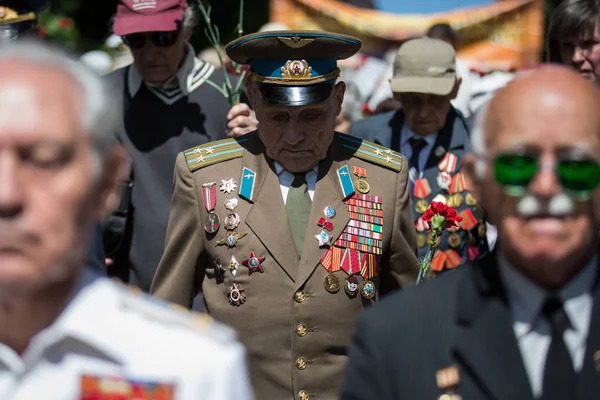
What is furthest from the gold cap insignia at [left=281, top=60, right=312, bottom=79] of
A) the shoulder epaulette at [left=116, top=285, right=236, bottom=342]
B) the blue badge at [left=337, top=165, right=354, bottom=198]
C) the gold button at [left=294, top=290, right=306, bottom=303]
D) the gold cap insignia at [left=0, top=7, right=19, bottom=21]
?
the shoulder epaulette at [left=116, top=285, right=236, bottom=342]

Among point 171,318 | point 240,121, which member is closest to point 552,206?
point 171,318

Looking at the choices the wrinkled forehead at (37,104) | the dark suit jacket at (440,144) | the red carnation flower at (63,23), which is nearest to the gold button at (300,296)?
the dark suit jacket at (440,144)

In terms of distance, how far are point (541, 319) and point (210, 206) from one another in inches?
79.7

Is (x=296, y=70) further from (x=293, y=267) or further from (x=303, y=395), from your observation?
(x=303, y=395)

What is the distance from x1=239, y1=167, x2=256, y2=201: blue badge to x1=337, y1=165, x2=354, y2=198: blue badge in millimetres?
348

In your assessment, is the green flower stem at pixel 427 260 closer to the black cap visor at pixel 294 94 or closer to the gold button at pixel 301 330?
the gold button at pixel 301 330

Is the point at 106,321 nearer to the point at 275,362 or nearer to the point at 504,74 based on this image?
the point at 275,362

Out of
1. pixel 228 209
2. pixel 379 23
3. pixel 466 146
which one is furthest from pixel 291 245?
pixel 379 23

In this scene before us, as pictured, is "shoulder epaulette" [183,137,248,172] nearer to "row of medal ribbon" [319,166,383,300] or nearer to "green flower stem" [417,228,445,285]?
"row of medal ribbon" [319,166,383,300]

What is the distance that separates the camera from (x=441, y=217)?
521cm

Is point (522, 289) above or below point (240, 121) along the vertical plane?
above

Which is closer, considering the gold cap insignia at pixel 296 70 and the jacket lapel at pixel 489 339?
the jacket lapel at pixel 489 339

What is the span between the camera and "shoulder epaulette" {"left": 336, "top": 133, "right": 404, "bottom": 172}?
4.71m

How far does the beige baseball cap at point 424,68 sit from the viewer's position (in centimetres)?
641
